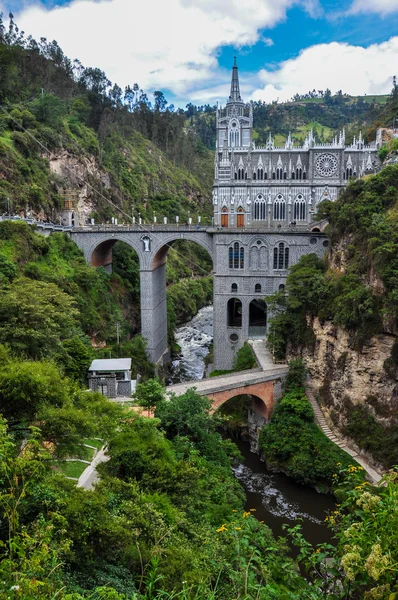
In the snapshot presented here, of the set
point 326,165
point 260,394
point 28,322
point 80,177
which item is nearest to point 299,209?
point 326,165

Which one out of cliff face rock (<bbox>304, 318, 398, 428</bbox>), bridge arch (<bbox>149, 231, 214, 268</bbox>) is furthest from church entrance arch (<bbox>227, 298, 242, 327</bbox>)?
cliff face rock (<bbox>304, 318, 398, 428</bbox>)

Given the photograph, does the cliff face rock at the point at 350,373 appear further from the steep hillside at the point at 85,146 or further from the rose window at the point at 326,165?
the steep hillside at the point at 85,146

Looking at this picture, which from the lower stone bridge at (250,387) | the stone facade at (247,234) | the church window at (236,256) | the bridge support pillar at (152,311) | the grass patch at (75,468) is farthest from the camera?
the bridge support pillar at (152,311)

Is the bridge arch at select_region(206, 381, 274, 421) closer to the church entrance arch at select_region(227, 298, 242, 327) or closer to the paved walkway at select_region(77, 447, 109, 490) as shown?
the paved walkway at select_region(77, 447, 109, 490)

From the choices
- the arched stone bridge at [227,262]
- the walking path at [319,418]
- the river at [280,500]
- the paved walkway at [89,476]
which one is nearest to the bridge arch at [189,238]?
the arched stone bridge at [227,262]

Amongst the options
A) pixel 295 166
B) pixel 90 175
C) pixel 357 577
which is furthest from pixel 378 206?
pixel 90 175
